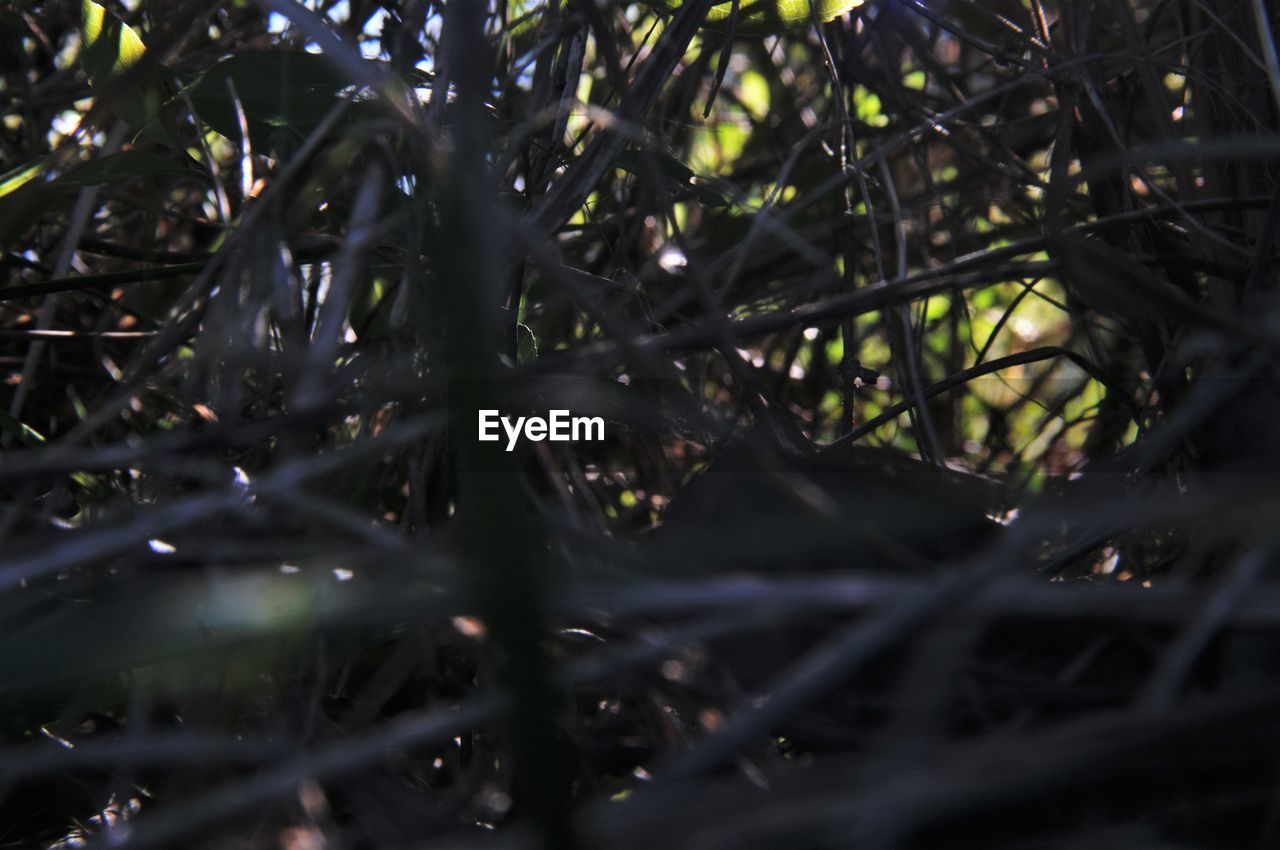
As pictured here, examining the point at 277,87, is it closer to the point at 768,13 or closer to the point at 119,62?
the point at 119,62

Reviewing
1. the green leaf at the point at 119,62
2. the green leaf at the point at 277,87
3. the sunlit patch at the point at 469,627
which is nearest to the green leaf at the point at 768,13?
the green leaf at the point at 277,87

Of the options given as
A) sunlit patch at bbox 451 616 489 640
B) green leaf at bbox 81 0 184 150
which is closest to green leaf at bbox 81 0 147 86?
green leaf at bbox 81 0 184 150
